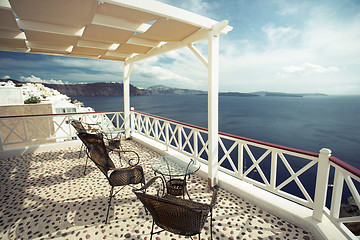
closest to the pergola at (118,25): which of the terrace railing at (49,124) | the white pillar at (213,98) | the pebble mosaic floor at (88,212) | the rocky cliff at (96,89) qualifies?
the white pillar at (213,98)

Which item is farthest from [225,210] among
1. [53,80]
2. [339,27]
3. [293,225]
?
[53,80]

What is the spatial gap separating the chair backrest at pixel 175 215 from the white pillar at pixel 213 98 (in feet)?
5.26

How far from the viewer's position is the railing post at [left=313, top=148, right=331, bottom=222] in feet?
6.55

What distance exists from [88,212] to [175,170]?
136 centimetres

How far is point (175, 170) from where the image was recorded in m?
2.61

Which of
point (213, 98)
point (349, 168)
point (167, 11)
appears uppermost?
point (167, 11)

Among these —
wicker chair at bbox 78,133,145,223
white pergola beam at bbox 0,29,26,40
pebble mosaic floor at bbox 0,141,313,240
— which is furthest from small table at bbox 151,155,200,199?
white pergola beam at bbox 0,29,26,40

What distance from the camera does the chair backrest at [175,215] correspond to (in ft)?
4.88

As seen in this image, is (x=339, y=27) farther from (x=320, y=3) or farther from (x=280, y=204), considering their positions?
(x=280, y=204)

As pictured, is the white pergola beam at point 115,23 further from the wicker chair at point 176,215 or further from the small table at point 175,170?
the wicker chair at point 176,215

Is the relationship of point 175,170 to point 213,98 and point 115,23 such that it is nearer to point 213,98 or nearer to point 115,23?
point 213,98

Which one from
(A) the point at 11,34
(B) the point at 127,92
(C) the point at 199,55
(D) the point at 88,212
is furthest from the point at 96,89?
(D) the point at 88,212

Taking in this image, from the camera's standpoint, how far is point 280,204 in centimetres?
246

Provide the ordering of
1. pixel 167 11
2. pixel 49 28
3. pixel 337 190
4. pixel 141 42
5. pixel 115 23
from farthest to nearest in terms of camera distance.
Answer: pixel 141 42
pixel 49 28
pixel 115 23
pixel 167 11
pixel 337 190
